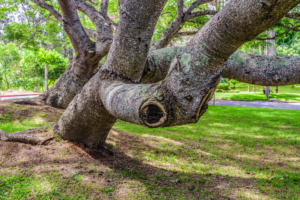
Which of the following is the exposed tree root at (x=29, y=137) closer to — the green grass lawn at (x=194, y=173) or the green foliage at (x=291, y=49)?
the green grass lawn at (x=194, y=173)

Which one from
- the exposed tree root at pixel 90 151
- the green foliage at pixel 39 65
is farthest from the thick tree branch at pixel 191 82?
the green foliage at pixel 39 65

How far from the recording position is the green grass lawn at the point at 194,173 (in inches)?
97.4

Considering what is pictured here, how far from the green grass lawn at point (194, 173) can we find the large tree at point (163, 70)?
87 cm

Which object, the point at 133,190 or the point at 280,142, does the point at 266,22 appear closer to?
the point at 133,190

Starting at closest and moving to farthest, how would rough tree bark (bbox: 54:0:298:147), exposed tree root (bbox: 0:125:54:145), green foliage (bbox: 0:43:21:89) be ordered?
1. rough tree bark (bbox: 54:0:298:147)
2. exposed tree root (bbox: 0:125:54:145)
3. green foliage (bbox: 0:43:21:89)

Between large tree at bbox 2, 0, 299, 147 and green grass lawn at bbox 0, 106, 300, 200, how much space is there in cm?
87

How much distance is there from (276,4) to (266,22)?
0.13 metres

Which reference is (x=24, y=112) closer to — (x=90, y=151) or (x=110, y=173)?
(x=90, y=151)

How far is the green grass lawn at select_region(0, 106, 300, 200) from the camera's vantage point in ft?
8.12

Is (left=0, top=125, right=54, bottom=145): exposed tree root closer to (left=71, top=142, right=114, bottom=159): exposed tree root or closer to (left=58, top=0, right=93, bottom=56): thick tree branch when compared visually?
(left=71, top=142, right=114, bottom=159): exposed tree root

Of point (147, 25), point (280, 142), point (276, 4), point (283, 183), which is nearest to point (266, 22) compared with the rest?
point (276, 4)

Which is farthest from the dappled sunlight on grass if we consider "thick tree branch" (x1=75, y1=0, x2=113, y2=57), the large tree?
"thick tree branch" (x1=75, y1=0, x2=113, y2=57)

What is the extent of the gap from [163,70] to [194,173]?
1.68 m

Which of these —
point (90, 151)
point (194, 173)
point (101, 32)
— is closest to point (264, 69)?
point (194, 173)
